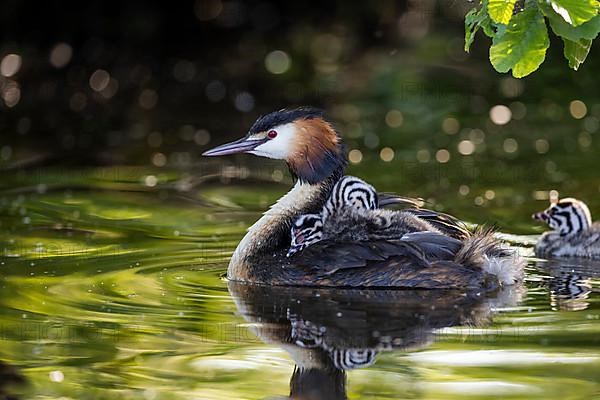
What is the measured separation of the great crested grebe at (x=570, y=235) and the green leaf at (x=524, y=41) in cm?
362

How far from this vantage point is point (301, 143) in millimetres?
9117

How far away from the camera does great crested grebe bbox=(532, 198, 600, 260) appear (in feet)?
32.1

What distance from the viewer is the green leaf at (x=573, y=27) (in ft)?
20.3

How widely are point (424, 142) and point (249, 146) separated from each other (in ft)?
19.1

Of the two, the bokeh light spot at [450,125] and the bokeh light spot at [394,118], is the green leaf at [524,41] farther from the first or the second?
the bokeh light spot at [394,118]

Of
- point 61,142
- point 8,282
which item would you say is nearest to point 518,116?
point 61,142

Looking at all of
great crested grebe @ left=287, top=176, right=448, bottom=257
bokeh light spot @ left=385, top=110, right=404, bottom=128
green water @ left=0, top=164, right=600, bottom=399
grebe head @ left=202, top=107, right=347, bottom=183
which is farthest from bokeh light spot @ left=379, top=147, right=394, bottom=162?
great crested grebe @ left=287, top=176, right=448, bottom=257

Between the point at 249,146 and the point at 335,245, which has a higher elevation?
the point at 249,146

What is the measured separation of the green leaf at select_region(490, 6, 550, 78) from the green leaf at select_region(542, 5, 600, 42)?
0.19 feet

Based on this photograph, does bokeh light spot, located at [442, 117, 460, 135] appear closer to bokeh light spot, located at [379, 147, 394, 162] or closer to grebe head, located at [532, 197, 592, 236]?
bokeh light spot, located at [379, 147, 394, 162]

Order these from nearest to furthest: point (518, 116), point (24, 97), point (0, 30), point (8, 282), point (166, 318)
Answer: point (166, 318)
point (8, 282)
point (518, 116)
point (24, 97)
point (0, 30)

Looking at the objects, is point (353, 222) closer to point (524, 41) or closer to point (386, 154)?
point (524, 41)

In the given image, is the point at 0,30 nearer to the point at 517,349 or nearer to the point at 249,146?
the point at 249,146

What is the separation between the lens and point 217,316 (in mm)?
8070
